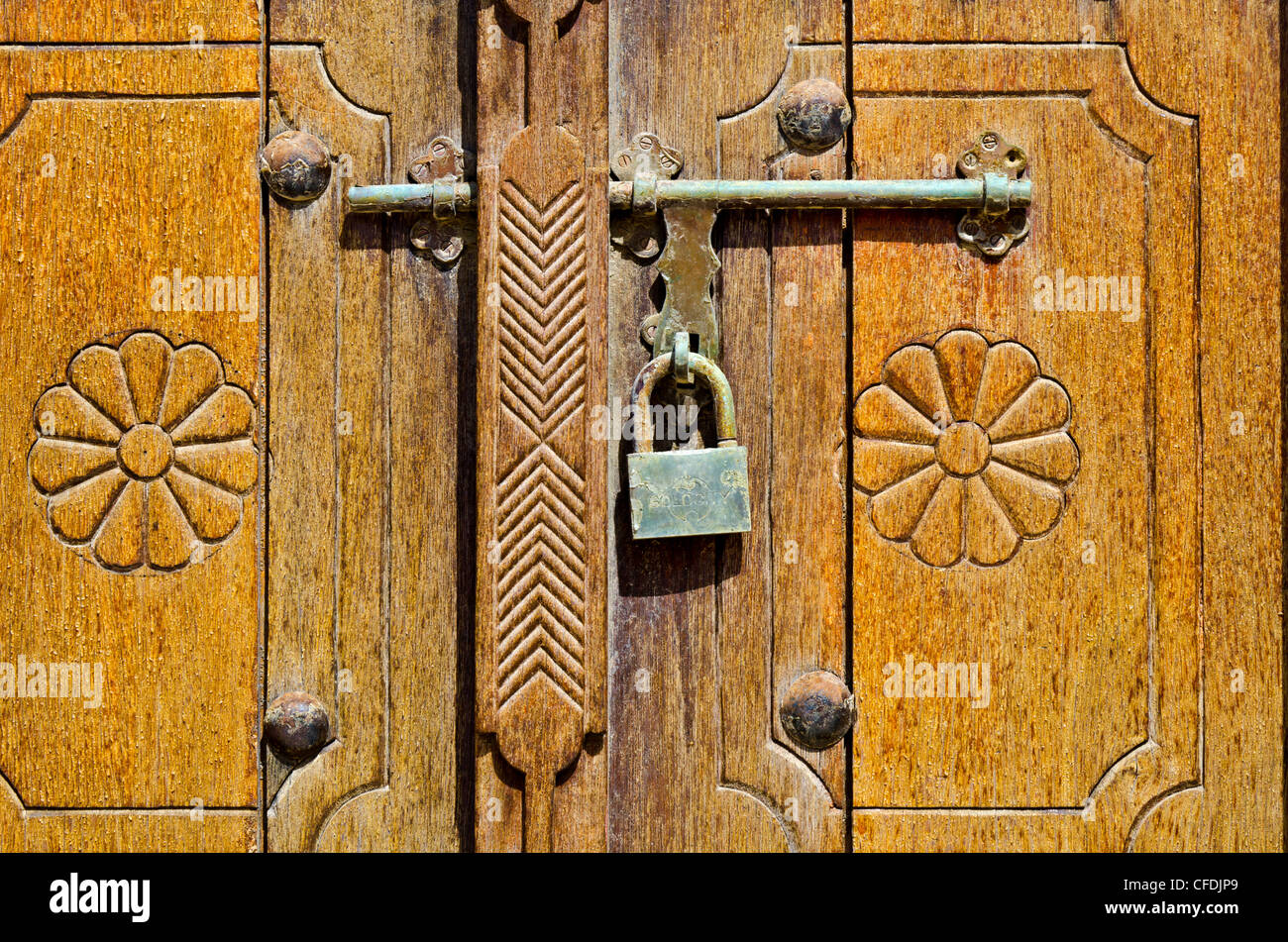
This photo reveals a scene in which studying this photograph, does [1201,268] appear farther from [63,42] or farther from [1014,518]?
[63,42]

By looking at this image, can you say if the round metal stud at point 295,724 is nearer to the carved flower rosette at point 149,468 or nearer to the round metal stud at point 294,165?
the carved flower rosette at point 149,468

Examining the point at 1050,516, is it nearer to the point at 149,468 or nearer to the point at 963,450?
the point at 963,450

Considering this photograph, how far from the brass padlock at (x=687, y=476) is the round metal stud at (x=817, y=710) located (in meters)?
0.18

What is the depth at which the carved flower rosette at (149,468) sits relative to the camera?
1.19m

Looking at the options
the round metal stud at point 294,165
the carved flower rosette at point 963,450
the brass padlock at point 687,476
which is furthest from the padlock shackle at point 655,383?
the round metal stud at point 294,165

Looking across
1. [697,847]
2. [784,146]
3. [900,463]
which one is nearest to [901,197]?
[784,146]

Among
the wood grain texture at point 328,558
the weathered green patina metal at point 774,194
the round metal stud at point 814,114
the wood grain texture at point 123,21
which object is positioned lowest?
the wood grain texture at point 328,558

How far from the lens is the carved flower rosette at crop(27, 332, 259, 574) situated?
1.19 metres

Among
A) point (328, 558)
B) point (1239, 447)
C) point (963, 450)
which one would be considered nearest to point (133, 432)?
point (328, 558)

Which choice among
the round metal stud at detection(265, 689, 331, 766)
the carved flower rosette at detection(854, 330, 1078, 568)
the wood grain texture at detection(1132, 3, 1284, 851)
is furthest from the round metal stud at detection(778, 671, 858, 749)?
the round metal stud at detection(265, 689, 331, 766)

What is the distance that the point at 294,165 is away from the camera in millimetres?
1178

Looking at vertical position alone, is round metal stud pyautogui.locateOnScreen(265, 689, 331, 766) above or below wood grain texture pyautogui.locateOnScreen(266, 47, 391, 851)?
below

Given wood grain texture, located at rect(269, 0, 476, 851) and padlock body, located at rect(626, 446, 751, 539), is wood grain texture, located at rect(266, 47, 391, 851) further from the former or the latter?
padlock body, located at rect(626, 446, 751, 539)

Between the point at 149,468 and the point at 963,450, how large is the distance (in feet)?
2.73
